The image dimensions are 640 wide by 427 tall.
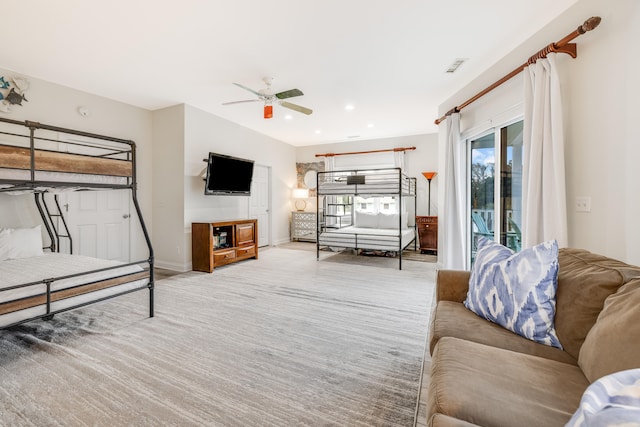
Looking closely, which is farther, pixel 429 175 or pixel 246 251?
pixel 429 175

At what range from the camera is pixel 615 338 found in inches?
39.0

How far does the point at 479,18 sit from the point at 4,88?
5.08 meters

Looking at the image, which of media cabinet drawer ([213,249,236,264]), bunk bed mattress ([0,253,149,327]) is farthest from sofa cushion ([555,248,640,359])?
media cabinet drawer ([213,249,236,264])

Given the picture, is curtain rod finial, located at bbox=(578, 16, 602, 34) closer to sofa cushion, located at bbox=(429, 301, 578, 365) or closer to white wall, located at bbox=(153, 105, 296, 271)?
sofa cushion, located at bbox=(429, 301, 578, 365)

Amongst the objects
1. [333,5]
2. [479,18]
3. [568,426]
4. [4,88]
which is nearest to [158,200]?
[4,88]

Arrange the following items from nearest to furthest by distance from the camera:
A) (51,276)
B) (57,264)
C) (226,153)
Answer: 1. (51,276)
2. (57,264)
3. (226,153)

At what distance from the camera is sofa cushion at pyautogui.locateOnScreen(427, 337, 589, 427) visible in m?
0.90

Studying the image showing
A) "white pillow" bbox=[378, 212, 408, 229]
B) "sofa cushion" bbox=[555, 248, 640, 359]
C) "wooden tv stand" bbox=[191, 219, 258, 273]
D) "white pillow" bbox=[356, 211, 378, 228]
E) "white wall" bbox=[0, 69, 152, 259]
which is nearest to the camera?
"sofa cushion" bbox=[555, 248, 640, 359]

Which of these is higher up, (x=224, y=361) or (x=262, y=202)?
(x=262, y=202)

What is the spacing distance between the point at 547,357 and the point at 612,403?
2.61 ft

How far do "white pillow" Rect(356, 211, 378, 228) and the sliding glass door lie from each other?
2351 millimetres

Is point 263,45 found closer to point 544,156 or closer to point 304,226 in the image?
point 544,156

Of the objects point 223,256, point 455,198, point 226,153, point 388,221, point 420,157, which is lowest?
point 223,256

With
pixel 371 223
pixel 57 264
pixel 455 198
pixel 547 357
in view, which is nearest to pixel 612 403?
pixel 547 357
